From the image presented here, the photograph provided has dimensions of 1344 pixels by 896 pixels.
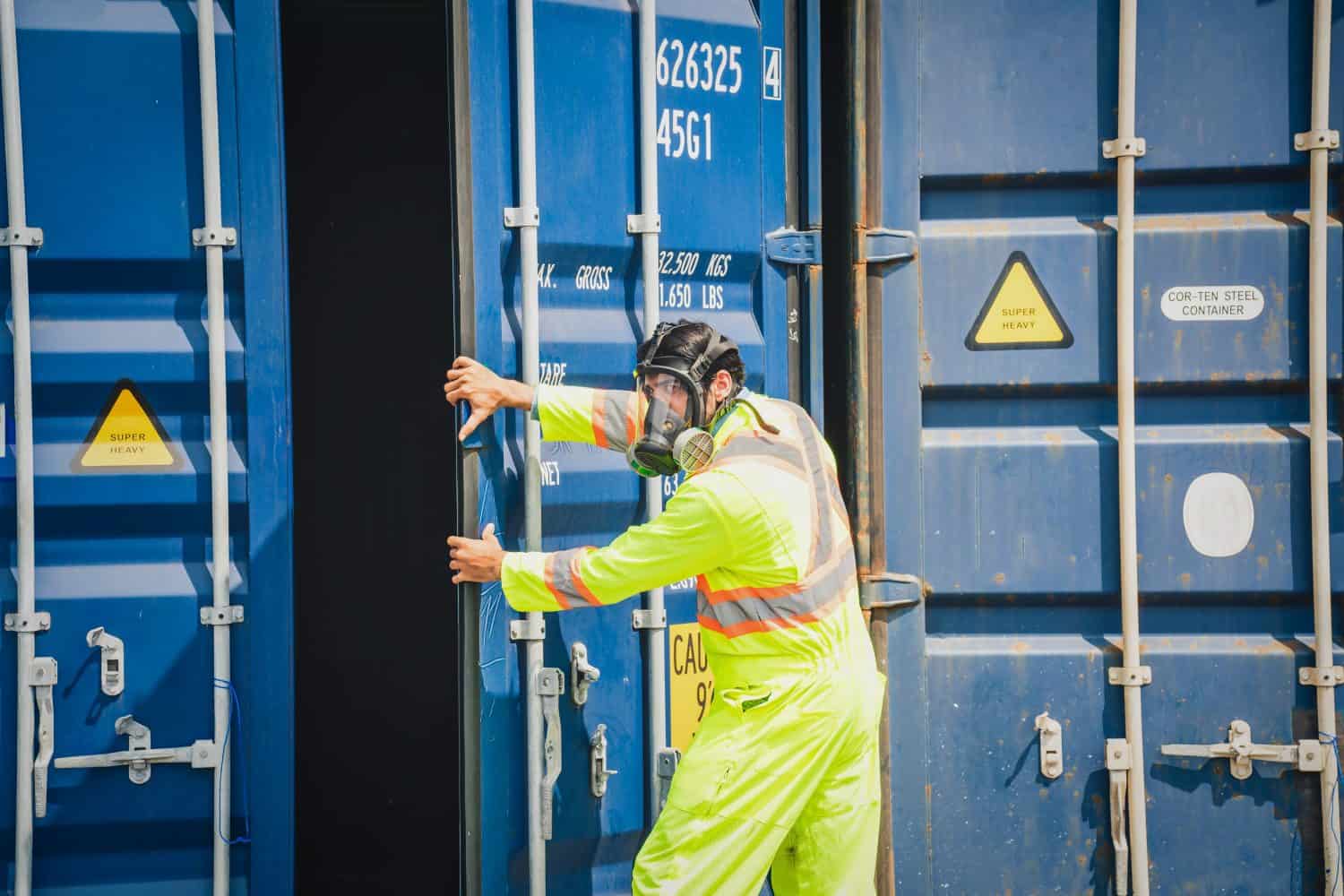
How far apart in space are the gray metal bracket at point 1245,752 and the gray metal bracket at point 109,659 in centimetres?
305

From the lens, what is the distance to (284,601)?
3451 mm

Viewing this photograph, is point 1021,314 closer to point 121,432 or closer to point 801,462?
point 801,462

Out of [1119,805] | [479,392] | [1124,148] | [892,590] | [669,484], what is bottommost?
[1119,805]

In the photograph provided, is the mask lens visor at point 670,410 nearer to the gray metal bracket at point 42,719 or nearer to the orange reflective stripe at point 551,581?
the orange reflective stripe at point 551,581

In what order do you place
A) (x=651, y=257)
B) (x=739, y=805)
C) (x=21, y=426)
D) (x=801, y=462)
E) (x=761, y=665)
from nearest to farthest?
(x=739, y=805) < (x=761, y=665) < (x=801, y=462) < (x=21, y=426) < (x=651, y=257)

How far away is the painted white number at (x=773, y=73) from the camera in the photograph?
3809 millimetres

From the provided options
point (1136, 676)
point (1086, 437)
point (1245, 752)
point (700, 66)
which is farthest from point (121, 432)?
point (1245, 752)

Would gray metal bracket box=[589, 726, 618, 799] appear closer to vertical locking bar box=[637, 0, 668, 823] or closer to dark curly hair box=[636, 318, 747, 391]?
vertical locking bar box=[637, 0, 668, 823]

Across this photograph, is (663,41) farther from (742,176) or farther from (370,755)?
(370,755)

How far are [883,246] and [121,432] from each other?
2.32 m

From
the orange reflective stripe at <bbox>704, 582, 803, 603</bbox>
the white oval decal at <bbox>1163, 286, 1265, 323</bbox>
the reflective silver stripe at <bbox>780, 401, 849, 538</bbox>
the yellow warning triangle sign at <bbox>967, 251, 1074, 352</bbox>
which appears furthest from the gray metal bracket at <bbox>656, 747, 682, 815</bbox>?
the white oval decal at <bbox>1163, 286, 1265, 323</bbox>

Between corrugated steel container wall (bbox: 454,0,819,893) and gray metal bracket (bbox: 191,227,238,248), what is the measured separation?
660 millimetres

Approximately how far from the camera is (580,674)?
345 centimetres

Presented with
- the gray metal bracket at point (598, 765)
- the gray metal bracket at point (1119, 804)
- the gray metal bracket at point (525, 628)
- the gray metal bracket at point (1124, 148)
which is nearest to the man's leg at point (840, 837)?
the gray metal bracket at point (598, 765)
